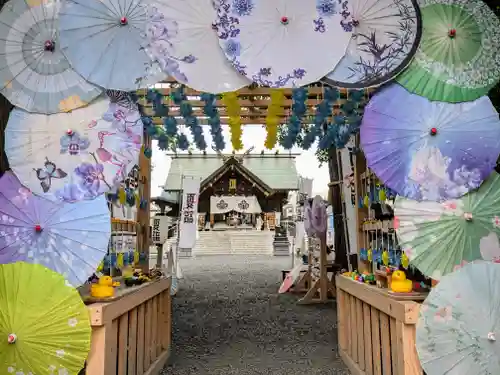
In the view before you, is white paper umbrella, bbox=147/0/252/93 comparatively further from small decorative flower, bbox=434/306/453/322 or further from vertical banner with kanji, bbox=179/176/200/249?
vertical banner with kanji, bbox=179/176/200/249

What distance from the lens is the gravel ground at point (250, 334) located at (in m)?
4.12

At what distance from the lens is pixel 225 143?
4.87 metres

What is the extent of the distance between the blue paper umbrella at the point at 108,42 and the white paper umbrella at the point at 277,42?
1.64ft

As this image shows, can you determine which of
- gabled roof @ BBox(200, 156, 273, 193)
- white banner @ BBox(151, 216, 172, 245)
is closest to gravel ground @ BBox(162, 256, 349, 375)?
white banner @ BBox(151, 216, 172, 245)

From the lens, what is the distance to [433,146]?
9.39ft

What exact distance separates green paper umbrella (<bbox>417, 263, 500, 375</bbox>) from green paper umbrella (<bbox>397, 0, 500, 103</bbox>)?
1.20m

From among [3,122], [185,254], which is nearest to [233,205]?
[185,254]

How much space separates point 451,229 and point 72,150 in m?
2.54

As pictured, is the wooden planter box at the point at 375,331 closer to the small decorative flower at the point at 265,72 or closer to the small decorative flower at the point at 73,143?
the small decorative flower at the point at 265,72

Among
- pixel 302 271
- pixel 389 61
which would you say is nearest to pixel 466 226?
pixel 389 61

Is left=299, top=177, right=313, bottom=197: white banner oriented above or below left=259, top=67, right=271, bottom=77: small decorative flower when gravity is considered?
above

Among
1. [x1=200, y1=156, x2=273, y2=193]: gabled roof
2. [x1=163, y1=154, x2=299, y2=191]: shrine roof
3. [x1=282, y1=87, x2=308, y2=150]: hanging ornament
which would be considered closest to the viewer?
[x1=282, y1=87, x2=308, y2=150]: hanging ornament

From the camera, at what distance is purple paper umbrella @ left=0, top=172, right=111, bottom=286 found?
2656 mm

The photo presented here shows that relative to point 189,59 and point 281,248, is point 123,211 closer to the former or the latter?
point 189,59
